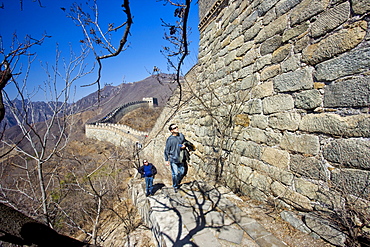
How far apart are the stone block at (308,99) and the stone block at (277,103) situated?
0.08 m

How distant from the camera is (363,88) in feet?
5.05

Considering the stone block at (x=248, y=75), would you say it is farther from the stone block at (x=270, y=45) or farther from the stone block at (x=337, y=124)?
the stone block at (x=337, y=124)

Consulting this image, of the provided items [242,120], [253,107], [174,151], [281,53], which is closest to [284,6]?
[281,53]

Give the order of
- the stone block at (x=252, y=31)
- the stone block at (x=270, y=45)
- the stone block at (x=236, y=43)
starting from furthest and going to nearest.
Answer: the stone block at (x=236, y=43) → the stone block at (x=252, y=31) → the stone block at (x=270, y=45)

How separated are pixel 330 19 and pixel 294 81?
Result: 0.66 meters

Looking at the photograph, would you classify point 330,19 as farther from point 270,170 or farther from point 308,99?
point 270,170

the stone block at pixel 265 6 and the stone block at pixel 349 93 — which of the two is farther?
the stone block at pixel 265 6

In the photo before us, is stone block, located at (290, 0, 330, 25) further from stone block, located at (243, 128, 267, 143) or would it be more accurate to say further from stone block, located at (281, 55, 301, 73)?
stone block, located at (243, 128, 267, 143)

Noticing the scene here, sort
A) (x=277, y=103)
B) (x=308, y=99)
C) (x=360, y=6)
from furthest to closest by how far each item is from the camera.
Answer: (x=277, y=103)
(x=308, y=99)
(x=360, y=6)

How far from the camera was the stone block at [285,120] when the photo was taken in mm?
2131

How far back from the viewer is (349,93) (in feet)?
5.38

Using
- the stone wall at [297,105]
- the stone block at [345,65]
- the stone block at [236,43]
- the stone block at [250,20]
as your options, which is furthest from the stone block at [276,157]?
the stone block at [250,20]

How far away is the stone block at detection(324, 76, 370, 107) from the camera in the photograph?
1528 millimetres

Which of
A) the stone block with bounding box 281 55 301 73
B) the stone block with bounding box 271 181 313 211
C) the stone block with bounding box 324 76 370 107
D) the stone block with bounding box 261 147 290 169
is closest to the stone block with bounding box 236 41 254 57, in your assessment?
the stone block with bounding box 281 55 301 73
